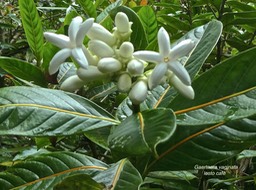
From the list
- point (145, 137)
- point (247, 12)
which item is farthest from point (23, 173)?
point (247, 12)

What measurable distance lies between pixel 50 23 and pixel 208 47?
7.47ft

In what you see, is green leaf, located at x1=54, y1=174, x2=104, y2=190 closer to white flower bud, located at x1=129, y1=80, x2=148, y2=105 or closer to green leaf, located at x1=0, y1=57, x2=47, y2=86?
white flower bud, located at x1=129, y1=80, x2=148, y2=105

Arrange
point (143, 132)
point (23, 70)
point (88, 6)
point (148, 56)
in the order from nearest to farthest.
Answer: point (143, 132), point (148, 56), point (23, 70), point (88, 6)

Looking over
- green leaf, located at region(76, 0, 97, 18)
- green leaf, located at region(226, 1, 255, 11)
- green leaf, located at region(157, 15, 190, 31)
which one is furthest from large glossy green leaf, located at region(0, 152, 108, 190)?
green leaf, located at region(226, 1, 255, 11)

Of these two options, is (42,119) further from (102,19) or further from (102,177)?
(102,19)

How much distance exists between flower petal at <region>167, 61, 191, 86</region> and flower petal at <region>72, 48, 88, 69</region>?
182 millimetres

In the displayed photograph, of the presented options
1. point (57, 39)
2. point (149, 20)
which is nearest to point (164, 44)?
point (57, 39)

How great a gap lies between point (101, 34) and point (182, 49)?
192 mm

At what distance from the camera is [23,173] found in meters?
1.04

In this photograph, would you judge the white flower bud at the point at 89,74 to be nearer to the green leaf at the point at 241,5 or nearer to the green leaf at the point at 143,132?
the green leaf at the point at 143,132

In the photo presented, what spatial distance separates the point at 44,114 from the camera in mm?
953

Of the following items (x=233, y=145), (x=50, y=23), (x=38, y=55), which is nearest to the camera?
(x=233, y=145)

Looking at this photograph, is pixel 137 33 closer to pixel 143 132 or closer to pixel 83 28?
pixel 83 28

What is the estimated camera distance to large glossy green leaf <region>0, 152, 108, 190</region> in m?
1.02
